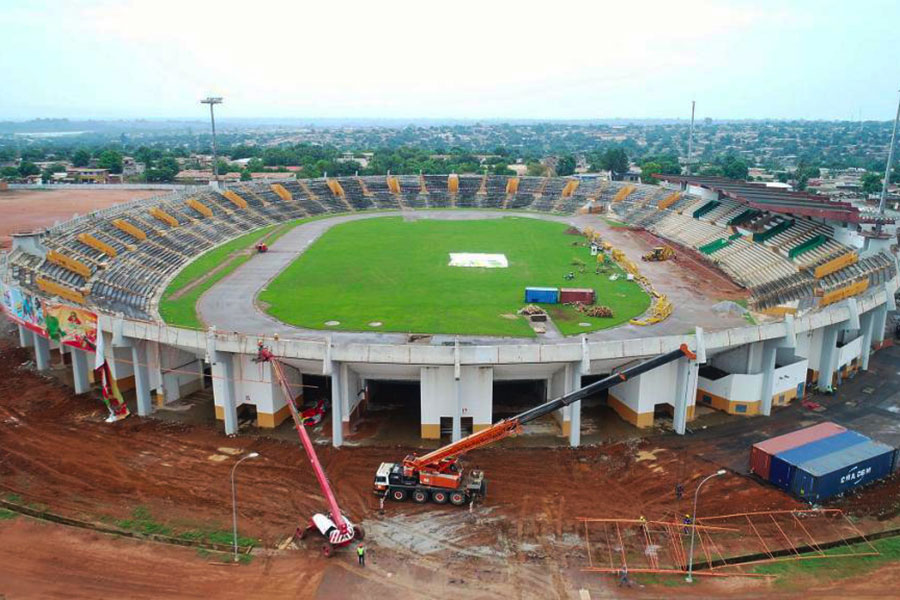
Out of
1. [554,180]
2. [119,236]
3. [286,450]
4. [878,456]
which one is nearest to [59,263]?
[119,236]

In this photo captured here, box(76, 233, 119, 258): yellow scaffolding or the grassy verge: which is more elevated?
box(76, 233, 119, 258): yellow scaffolding

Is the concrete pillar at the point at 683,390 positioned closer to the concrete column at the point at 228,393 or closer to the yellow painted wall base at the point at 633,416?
the yellow painted wall base at the point at 633,416

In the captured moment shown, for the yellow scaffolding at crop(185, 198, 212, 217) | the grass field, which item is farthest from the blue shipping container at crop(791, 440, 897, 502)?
the yellow scaffolding at crop(185, 198, 212, 217)

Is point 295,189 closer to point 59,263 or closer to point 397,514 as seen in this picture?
point 59,263

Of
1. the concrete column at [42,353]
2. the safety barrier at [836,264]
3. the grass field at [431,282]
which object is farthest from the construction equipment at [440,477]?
the safety barrier at [836,264]

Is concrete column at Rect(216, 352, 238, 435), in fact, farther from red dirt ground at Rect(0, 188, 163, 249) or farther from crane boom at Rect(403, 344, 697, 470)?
red dirt ground at Rect(0, 188, 163, 249)

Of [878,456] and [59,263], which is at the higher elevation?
[59,263]

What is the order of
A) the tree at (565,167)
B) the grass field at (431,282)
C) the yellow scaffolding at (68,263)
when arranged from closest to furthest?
the grass field at (431,282), the yellow scaffolding at (68,263), the tree at (565,167)
